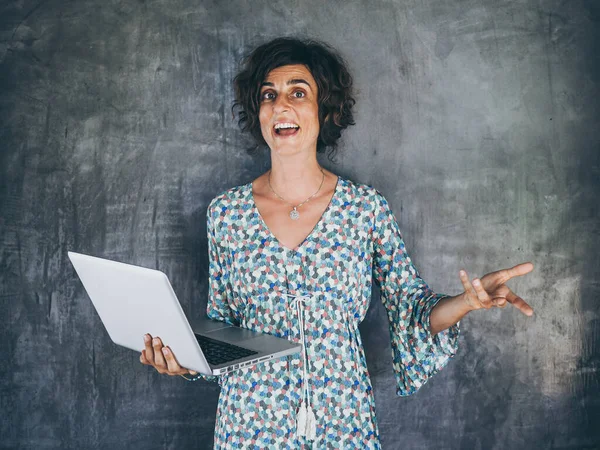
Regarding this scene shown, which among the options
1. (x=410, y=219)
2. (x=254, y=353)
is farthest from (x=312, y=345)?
(x=410, y=219)

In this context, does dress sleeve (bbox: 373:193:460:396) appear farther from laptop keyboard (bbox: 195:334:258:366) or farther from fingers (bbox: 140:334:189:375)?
fingers (bbox: 140:334:189:375)

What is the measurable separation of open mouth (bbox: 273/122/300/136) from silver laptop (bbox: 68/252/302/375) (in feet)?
1.85

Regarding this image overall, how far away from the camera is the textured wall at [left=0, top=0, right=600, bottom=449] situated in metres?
2.12

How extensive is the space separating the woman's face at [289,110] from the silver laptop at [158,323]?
0.55 m

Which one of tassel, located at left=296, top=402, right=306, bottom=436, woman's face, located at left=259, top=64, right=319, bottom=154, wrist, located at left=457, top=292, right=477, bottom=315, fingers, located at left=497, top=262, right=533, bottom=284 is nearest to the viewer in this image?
fingers, located at left=497, top=262, right=533, bottom=284

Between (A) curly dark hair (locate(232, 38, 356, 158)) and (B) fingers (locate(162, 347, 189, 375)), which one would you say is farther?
(A) curly dark hair (locate(232, 38, 356, 158))

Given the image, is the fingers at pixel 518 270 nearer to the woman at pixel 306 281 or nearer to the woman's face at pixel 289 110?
the woman at pixel 306 281

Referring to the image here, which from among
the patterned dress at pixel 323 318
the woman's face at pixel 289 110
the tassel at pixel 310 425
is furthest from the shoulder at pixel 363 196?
the tassel at pixel 310 425

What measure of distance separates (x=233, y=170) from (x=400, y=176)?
59 centimetres

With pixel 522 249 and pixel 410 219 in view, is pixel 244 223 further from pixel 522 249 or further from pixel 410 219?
pixel 522 249

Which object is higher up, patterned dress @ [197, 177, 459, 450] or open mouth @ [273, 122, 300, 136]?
open mouth @ [273, 122, 300, 136]

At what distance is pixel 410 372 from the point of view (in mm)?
1796

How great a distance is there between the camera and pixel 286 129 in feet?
5.71

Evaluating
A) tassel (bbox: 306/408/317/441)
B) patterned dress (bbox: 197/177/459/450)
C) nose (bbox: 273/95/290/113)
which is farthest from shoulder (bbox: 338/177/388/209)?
tassel (bbox: 306/408/317/441)
